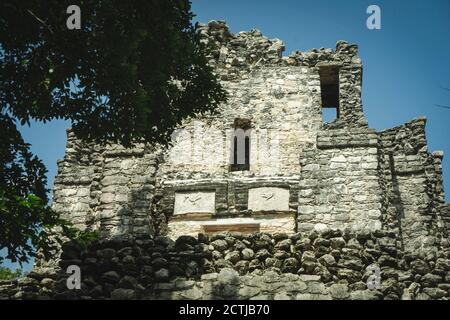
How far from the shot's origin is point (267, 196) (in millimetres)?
16734

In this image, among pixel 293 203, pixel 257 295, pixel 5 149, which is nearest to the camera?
pixel 257 295

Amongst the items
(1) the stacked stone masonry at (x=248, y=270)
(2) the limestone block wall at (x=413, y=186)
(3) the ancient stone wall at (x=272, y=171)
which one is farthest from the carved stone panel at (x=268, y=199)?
A: (1) the stacked stone masonry at (x=248, y=270)

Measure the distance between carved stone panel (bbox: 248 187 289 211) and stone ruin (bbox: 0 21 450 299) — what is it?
0.03 m

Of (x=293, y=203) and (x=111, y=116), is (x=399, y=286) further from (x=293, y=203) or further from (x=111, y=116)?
(x=293, y=203)

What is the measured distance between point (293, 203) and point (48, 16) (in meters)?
8.01

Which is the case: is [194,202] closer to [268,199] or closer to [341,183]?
[268,199]

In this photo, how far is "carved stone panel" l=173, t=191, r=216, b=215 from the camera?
1666cm

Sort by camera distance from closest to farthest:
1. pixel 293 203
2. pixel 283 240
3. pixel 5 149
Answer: pixel 283 240 < pixel 5 149 < pixel 293 203

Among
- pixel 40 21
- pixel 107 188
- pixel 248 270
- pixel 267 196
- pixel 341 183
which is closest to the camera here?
pixel 248 270

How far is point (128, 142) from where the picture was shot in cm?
1159

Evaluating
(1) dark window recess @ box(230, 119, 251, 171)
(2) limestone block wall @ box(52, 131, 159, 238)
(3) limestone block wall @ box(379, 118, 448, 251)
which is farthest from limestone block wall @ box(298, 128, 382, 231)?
(2) limestone block wall @ box(52, 131, 159, 238)

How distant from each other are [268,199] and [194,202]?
1.88m

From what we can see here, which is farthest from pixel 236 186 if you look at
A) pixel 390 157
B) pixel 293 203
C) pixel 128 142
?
pixel 128 142

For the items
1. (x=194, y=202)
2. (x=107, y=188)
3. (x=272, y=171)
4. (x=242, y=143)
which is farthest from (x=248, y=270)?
(x=242, y=143)
